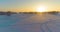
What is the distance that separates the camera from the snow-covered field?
Answer: 1.38 meters

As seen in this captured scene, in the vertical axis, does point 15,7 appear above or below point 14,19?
above

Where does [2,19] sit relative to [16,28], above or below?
above

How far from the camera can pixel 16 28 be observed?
4.56ft

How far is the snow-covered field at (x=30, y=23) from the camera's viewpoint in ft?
4.53

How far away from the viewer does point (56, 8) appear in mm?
1483

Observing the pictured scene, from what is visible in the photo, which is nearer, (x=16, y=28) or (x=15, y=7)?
(x=16, y=28)

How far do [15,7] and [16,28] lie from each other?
28 cm

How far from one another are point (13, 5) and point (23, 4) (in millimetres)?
128

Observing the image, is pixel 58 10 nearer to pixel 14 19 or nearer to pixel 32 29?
pixel 32 29

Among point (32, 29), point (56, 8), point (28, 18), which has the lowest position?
point (32, 29)

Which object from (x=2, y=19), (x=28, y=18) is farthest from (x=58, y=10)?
(x=2, y=19)

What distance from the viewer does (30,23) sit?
1.46 meters

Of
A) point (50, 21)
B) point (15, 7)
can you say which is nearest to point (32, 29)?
point (50, 21)

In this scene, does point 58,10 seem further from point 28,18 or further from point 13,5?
point 13,5
